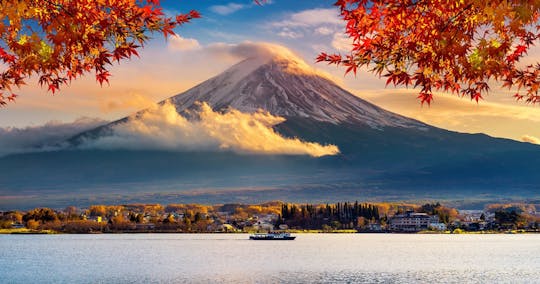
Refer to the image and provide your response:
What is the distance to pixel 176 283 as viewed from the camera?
84562 millimetres

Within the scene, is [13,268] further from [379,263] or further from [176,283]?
[379,263]

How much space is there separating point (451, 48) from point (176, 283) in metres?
75.1

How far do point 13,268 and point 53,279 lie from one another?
26477mm

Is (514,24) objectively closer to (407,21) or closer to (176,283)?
(407,21)

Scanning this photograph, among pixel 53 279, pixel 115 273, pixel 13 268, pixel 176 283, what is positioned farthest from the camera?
pixel 13 268

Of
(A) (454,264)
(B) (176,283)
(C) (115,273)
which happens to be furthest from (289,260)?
(B) (176,283)

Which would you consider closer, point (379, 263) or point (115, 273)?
point (115, 273)

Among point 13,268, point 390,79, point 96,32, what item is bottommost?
point 13,268

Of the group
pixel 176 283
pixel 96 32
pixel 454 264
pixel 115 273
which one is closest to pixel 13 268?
pixel 115 273

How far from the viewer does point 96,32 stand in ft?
44.4

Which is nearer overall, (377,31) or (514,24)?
(514,24)

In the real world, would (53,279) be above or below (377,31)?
below

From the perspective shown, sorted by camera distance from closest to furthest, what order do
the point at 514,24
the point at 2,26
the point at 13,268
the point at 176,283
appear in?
the point at 514,24, the point at 2,26, the point at 176,283, the point at 13,268

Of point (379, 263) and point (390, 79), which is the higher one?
point (390, 79)
